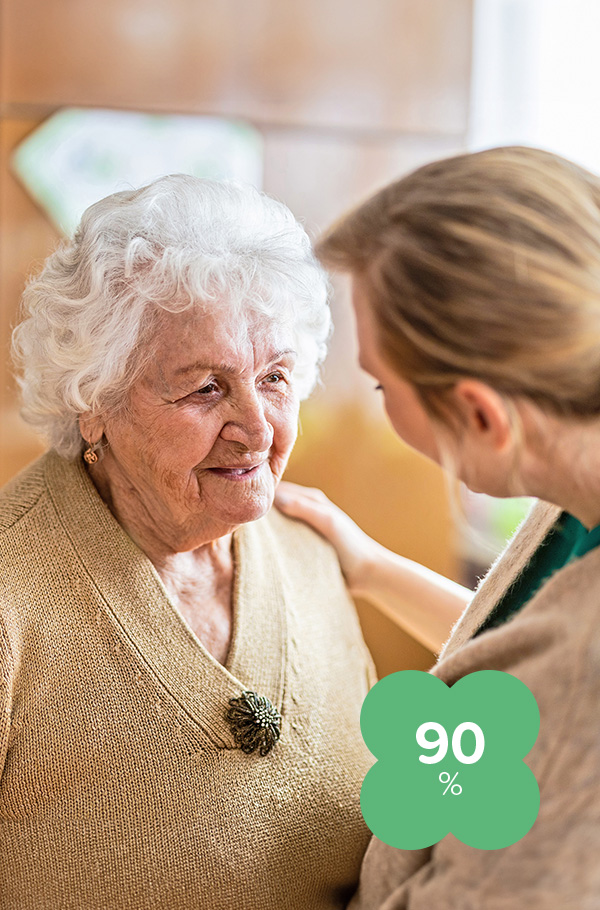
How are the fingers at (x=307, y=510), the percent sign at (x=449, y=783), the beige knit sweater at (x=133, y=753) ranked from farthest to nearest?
the fingers at (x=307, y=510) < the beige knit sweater at (x=133, y=753) < the percent sign at (x=449, y=783)

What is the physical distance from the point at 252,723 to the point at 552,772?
0.56 m

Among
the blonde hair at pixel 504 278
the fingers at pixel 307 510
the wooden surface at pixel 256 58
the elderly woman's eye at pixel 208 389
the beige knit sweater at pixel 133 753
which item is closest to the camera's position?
the blonde hair at pixel 504 278

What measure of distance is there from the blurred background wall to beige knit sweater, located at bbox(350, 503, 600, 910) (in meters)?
1.89

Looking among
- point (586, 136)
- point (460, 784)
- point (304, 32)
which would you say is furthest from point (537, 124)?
point (460, 784)

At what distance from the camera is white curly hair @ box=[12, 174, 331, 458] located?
1.21 m

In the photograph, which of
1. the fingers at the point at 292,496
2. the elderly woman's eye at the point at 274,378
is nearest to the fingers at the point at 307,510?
the fingers at the point at 292,496

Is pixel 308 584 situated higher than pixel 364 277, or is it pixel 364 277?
pixel 364 277

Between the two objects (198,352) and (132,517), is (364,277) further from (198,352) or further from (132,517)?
(132,517)

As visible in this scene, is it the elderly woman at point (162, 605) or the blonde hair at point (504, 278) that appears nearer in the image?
the blonde hair at point (504, 278)

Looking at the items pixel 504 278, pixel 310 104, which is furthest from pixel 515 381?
pixel 310 104

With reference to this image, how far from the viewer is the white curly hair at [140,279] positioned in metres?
1.21

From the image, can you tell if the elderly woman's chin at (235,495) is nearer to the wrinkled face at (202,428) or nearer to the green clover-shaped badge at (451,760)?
the wrinkled face at (202,428)

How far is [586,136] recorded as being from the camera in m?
2.53

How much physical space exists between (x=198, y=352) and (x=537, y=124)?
2013mm
